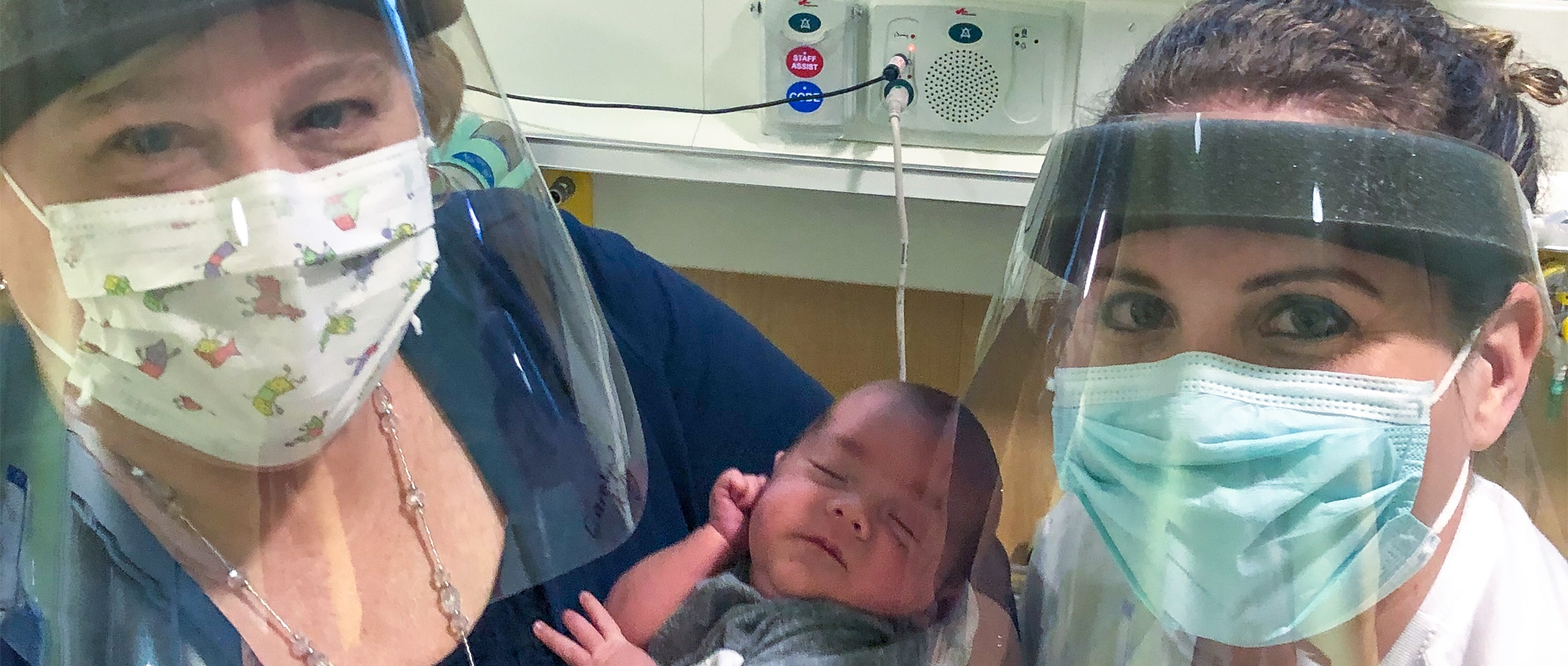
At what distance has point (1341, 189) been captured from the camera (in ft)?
1.85

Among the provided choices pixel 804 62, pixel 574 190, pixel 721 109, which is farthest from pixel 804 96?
pixel 574 190

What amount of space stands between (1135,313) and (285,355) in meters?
0.54

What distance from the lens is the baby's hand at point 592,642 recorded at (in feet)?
2.59

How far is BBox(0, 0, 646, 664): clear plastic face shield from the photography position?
1.75ft

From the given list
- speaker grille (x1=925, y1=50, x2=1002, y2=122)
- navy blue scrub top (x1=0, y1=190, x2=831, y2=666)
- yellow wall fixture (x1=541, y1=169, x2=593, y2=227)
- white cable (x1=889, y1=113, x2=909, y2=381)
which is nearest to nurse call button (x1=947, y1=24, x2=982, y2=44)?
speaker grille (x1=925, y1=50, x2=1002, y2=122)

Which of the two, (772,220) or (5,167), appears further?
(772,220)

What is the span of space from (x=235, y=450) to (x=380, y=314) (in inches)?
4.9

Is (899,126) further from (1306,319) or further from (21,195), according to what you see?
(21,195)

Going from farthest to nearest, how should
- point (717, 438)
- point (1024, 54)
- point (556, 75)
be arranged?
point (556, 75), point (1024, 54), point (717, 438)

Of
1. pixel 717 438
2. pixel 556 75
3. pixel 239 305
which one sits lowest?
pixel 717 438

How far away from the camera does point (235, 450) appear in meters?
0.63

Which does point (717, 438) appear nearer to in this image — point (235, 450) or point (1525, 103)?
point (235, 450)

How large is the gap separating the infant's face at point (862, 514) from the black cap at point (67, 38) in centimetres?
59

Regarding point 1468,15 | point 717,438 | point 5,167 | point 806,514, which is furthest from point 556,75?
point 1468,15
